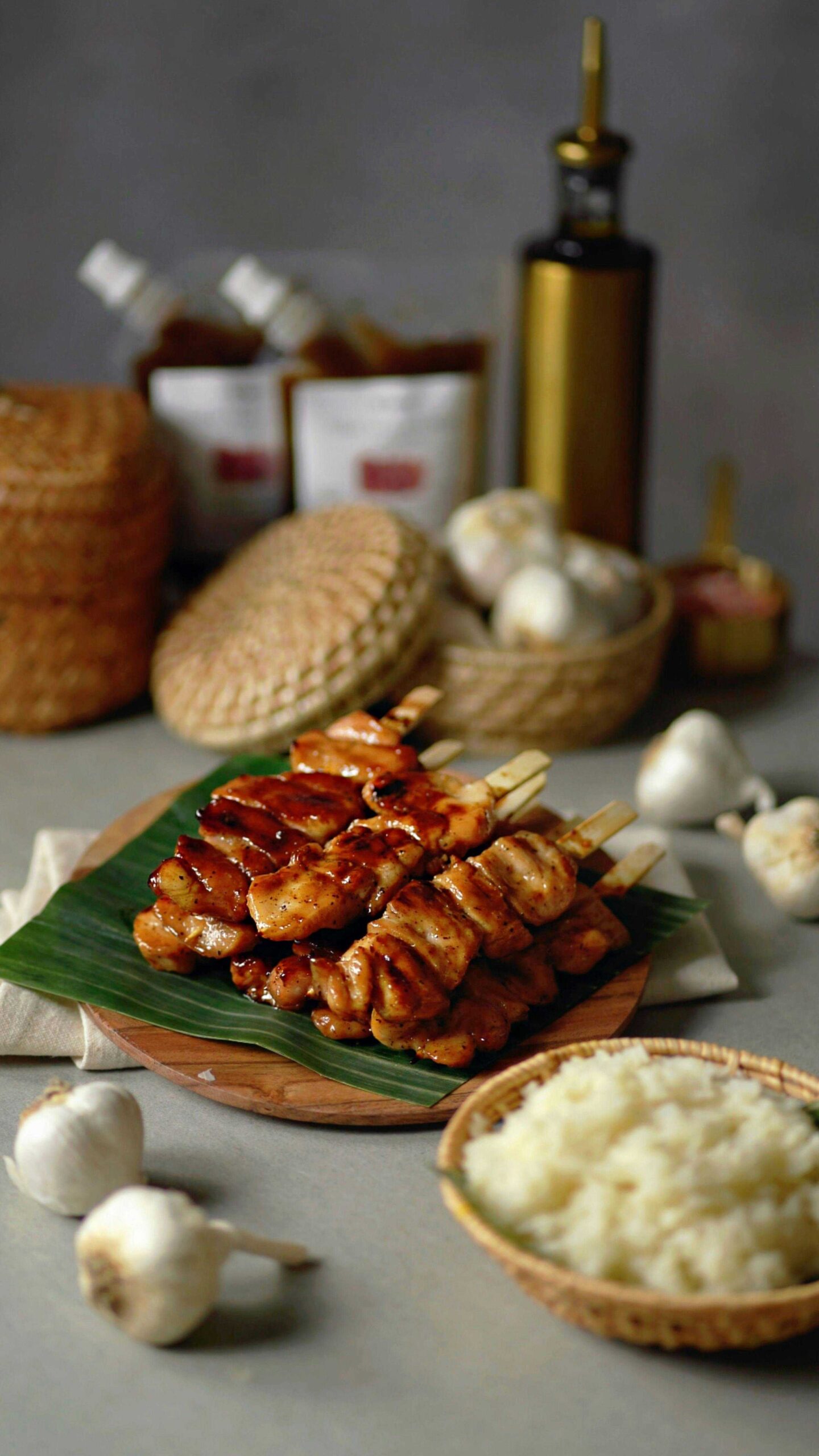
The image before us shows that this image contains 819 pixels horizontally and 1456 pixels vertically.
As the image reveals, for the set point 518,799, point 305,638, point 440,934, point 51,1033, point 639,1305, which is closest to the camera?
point 639,1305

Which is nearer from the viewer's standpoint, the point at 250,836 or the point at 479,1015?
the point at 479,1015

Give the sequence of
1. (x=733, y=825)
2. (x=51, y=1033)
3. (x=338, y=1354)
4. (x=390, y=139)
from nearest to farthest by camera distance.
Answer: (x=338, y=1354)
(x=51, y=1033)
(x=733, y=825)
(x=390, y=139)

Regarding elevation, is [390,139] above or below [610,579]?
above

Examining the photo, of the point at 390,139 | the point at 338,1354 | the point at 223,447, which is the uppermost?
the point at 390,139

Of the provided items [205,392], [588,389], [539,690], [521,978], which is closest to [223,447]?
[205,392]

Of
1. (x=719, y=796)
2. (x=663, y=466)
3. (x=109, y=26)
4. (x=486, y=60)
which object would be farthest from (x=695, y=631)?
(x=109, y=26)

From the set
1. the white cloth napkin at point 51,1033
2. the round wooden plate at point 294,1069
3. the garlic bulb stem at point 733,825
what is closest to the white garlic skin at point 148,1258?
the round wooden plate at point 294,1069

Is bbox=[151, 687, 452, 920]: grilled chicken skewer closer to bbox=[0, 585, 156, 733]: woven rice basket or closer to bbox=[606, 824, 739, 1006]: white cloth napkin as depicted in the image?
bbox=[606, 824, 739, 1006]: white cloth napkin

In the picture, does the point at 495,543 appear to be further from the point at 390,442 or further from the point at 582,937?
the point at 582,937
